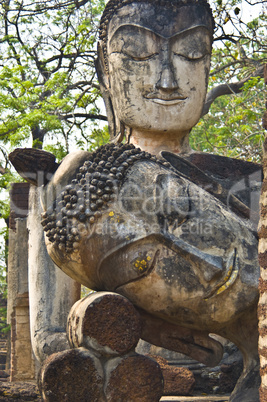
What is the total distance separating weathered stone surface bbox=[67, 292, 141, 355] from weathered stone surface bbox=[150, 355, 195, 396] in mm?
1128

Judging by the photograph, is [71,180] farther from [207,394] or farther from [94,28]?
[94,28]

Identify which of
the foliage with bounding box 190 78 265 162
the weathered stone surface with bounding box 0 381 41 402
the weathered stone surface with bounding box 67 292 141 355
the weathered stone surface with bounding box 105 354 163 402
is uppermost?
the foliage with bounding box 190 78 265 162

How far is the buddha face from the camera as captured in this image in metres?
5.09

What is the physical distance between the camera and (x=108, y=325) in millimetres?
3807

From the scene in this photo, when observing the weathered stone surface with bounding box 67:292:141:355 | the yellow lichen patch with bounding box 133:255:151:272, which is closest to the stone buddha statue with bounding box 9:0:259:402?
the yellow lichen patch with bounding box 133:255:151:272

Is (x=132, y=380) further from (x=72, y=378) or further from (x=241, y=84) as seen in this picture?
(x=241, y=84)

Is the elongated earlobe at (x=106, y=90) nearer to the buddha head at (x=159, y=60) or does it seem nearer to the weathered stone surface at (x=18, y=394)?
the buddha head at (x=159, y=60)

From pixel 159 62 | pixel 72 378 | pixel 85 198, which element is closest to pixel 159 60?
pixel 159 62

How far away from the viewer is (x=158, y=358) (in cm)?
513

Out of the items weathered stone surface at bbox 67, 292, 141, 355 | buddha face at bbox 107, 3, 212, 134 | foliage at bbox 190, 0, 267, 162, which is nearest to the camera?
weathered stone surface at bbox 67, 292, 141, 355

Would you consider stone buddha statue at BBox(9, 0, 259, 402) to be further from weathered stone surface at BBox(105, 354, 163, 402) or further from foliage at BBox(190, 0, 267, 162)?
foliage at BBox(190, 0, 267, 162)

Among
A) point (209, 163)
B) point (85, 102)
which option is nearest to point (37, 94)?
point (85, 102)

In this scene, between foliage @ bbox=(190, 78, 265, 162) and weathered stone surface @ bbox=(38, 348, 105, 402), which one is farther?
foliage @ bbox=(190, 78, 265, 162)

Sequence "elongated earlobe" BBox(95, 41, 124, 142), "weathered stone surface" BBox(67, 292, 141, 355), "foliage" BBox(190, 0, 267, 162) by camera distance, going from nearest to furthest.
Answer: "weathered stone surface" BBox(67, 292, 141, 355)
"elongated earlobe" BBox(95, 41, 124, 142)
"foliage" BBox(190, 0, 267, 162)
